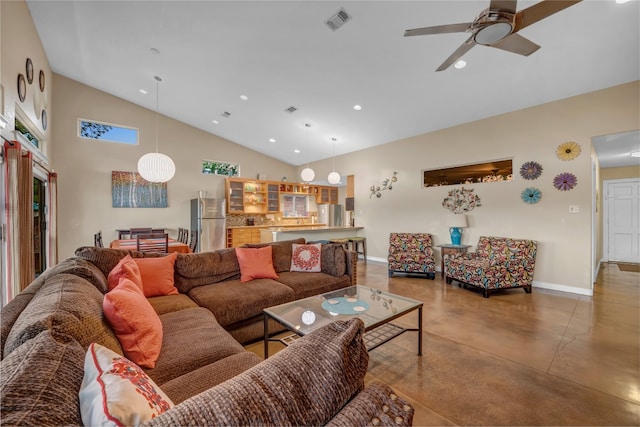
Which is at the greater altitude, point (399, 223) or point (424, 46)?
point (424, 46)

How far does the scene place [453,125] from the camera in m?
5.07

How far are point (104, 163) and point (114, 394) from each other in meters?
7.02

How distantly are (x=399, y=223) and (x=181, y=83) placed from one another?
5303 mm

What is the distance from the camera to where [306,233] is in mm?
5418

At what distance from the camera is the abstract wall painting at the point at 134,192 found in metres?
5.97

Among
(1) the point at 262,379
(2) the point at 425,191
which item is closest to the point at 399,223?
(2) the point at 425,191

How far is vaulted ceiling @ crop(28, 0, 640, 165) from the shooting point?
9.55 feet

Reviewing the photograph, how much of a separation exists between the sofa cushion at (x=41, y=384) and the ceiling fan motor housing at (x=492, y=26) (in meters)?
2.87

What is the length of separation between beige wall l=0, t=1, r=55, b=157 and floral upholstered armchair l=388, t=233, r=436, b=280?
18.0 ft

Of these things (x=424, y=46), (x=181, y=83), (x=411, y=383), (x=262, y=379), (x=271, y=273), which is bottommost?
(x=411, y=383)

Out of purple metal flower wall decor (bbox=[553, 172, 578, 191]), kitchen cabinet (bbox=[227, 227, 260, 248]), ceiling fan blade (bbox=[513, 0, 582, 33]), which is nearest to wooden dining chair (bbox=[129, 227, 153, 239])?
kitchen cabinet (bbox=[227, 227, 260, 248])

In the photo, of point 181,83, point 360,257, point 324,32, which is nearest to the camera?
point 324,32

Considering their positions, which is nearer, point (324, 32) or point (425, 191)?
point (324, 32)

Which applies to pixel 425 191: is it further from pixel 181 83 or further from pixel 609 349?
pixel 181 83
